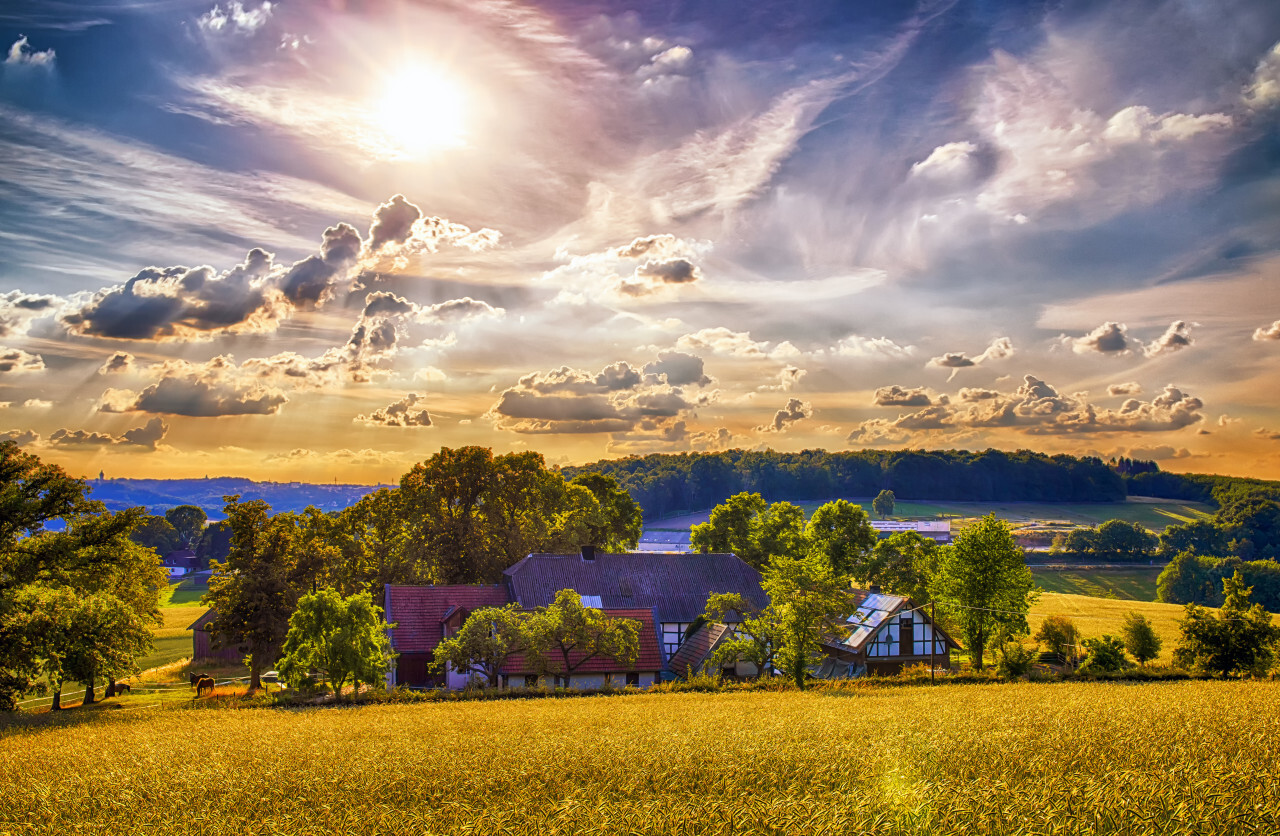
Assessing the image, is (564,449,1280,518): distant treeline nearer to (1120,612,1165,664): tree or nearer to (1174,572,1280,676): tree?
(1120,612,1165,664): tree

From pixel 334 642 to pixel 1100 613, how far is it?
85.1 metres

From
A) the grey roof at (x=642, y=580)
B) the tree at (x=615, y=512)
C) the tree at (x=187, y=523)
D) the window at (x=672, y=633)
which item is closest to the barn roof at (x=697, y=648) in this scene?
the window at (x=672, y=633)

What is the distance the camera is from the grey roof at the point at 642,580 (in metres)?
55.8

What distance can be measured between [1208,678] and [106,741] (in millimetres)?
50123

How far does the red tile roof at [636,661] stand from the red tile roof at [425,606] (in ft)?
21.5

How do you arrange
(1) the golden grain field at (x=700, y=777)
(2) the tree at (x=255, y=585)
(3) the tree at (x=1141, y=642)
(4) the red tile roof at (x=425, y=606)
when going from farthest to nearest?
(3) the tree at (x=1141, y=642), (4) the red tile roof at (x=425, y=606), (2) the tree at (x=255, y=585), (1) the golden grain field at (x=700, y=777)

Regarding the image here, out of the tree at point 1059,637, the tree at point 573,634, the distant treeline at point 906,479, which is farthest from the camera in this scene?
the distant treeline at point 906,479

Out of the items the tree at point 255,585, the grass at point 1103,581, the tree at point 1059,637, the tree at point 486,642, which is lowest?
the grass at point 1103,581

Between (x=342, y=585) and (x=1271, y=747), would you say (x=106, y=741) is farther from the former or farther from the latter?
(x=342, y=585)

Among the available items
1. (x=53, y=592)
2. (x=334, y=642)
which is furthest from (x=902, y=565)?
(x=53, y=592)

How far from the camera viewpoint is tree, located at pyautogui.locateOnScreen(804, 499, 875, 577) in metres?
65.4

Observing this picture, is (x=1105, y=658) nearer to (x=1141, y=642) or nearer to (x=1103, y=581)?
(x=1141, y=642)

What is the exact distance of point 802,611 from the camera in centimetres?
4016

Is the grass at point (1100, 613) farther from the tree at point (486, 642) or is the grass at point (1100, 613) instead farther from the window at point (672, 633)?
the tree at point (486, 642)
